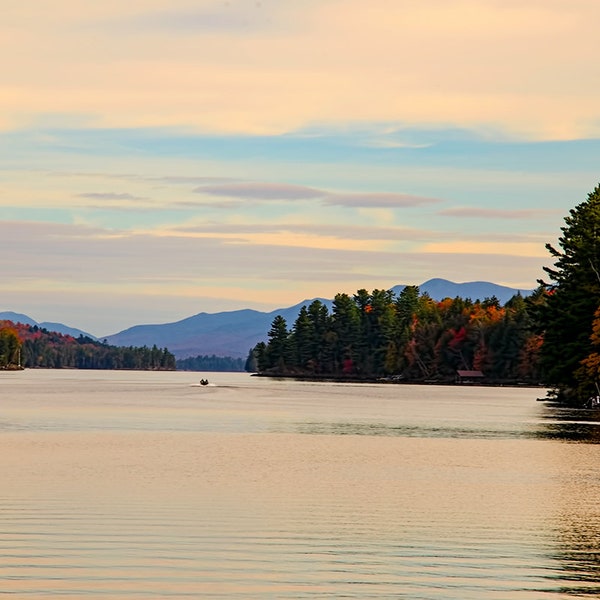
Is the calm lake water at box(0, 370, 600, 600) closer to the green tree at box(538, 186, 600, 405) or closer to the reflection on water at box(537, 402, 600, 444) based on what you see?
the reflection on water at box(537, 402, 600, 444)

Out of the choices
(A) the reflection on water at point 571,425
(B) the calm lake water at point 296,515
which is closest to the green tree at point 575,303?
(A) the reflection on water at point 571,425

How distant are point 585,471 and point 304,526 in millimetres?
21786

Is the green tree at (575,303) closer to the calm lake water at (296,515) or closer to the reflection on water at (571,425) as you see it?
the reflection on water at (571,425)

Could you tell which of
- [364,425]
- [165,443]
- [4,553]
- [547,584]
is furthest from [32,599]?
[364,425]

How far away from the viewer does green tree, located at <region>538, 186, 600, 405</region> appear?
113000 mm

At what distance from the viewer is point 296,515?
36.9 m

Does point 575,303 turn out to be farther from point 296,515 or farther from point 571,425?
point 296,515

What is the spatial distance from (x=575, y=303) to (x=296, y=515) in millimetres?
83551

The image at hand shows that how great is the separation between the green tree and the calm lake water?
3912cm

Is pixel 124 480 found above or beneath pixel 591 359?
beneath

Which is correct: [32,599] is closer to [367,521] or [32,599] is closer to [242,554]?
[242,554]

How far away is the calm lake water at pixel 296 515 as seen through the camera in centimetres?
2662

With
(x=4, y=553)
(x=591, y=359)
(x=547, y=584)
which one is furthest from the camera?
(x=591, y=359)

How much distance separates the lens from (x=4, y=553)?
2889cm
